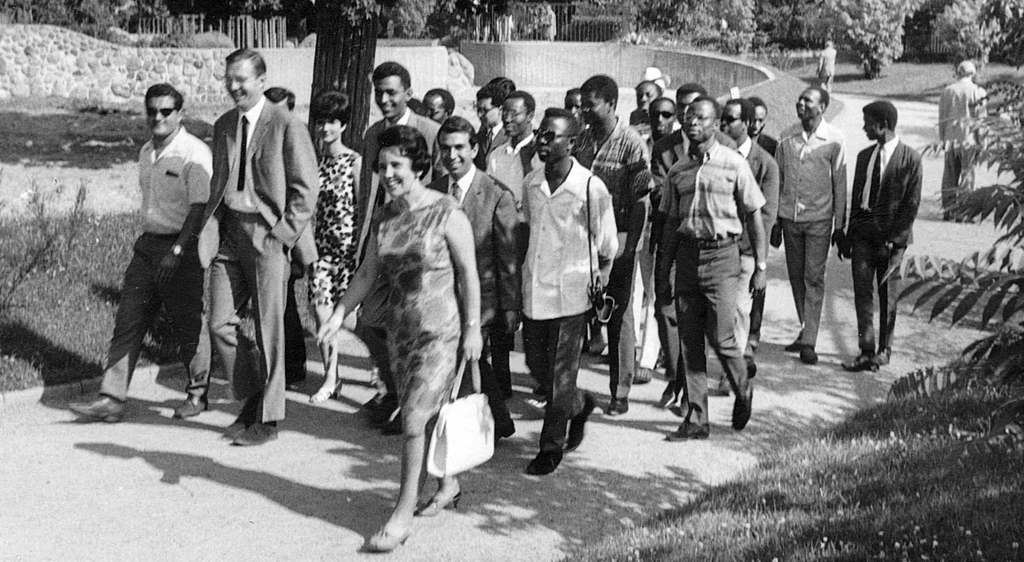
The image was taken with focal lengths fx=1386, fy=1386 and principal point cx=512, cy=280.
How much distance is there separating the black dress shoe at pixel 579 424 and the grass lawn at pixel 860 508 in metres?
0.92

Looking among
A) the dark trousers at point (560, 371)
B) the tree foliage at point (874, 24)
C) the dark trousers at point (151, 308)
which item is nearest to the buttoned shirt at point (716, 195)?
the dark trousers at point (560, 371)

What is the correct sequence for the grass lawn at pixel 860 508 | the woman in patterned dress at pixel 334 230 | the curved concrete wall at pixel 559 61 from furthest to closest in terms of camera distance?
the curved concrete wall at pixel 559 61 → the woman in patterned dress at pixel 334 230 → the grass lawn at pixel 860 508

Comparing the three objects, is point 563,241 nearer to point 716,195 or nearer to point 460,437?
point 716,195

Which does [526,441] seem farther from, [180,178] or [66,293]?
[66,293]

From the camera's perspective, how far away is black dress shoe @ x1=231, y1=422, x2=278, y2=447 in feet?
25.8

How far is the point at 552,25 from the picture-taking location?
155 ft

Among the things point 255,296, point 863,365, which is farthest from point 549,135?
point 863,365

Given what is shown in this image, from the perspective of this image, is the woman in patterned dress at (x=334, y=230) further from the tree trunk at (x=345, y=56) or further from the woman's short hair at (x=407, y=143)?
the tree trunk at (x=345, y=56)

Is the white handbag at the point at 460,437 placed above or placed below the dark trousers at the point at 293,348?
above

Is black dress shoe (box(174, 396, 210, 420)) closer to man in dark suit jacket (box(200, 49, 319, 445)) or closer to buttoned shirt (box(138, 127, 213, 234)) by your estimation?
man in dark suit jacket (box(200, 49, 319, 445))

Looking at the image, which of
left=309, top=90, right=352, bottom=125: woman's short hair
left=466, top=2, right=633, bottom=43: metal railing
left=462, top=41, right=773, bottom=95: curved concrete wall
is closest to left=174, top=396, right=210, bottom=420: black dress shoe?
left=309, top=90, right=352, bottom=125: woman's short hair

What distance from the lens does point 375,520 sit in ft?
21.9

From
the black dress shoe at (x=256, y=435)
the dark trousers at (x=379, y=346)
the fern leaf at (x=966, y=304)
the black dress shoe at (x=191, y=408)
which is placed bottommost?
the black dress shoe at (x=191, y=408)

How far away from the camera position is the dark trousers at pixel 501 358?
8320 mm
